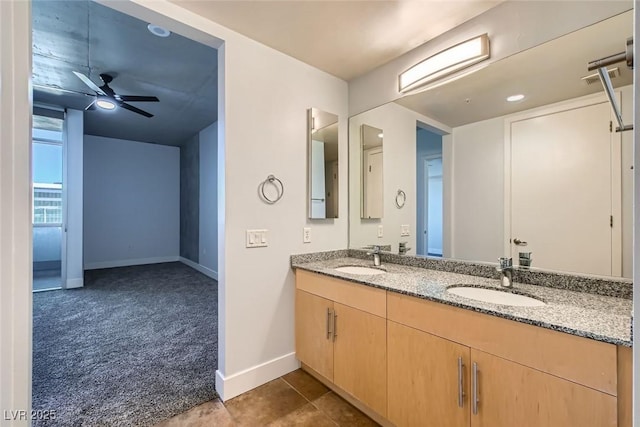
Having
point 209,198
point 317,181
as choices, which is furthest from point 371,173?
point 209,198

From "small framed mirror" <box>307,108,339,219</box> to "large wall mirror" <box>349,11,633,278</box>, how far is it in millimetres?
476

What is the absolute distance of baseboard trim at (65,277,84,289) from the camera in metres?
4.20

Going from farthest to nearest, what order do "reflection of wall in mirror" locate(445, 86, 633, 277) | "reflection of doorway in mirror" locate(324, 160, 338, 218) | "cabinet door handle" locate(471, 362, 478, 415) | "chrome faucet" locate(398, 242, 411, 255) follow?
1. "reflection of doorway in mirror" locate(324, 160, 338, 218)
2. "chrome faucet" locate(398, 242, 411, 255)
3. "reflection of wall in mirror" locate(445, 86, 633, 277)
4. "cabinet door handle" locate(471, 362, 478, 415)

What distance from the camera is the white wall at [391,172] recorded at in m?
2.19

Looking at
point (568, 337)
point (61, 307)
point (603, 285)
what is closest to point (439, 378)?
point (568, 337)

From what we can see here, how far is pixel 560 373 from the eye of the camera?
3.15ft

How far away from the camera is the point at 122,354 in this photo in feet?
7.59

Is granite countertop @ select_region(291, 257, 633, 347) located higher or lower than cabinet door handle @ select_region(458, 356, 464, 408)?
higher

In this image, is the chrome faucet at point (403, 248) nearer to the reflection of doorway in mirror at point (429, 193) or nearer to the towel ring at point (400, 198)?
the reflection of doorway in mirror at point (429, 193)

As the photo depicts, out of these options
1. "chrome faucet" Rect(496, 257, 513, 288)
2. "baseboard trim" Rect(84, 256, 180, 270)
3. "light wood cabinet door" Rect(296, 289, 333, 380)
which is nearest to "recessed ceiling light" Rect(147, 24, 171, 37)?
"light wood cabinet door" Rect(296, 289, 333, 380)

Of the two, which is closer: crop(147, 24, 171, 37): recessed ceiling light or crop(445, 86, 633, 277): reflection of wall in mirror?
crop(445, 86, 633, 277): reflection of wall in mirror

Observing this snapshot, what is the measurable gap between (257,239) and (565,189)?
6.02 ft

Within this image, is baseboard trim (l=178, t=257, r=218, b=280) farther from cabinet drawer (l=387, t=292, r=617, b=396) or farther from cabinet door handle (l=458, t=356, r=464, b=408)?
cabinet door handle (l=458, t=356, r=464, b=408)

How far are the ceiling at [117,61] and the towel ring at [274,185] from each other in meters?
1.53
